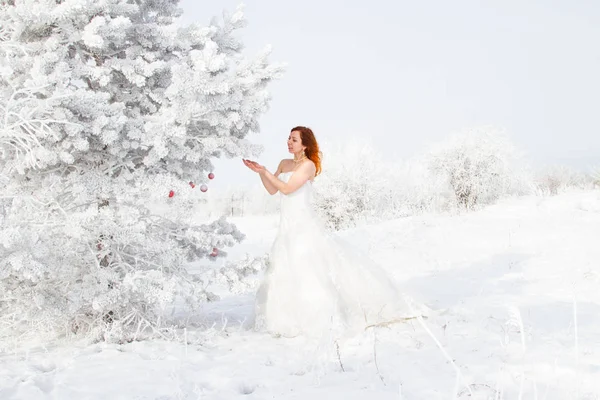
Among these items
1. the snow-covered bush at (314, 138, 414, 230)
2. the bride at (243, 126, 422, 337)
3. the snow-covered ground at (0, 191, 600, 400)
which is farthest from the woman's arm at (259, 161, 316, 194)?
the snow-covered bush at (314, 138, 414, 230)

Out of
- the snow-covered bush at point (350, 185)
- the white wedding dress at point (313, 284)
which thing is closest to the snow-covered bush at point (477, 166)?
the snow-covered bush at point (350, 185)

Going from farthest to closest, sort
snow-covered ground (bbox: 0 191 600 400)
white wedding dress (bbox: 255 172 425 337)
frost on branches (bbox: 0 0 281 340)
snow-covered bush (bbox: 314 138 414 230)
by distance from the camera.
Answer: snow-covered bush (bbox: 314 138 414 230) → white wedding dress (bbox: 255 172 425 337) → frost on branches (bbox: 0 0 281 340) → snow-covered ground (bbox: 0 191 600 400)

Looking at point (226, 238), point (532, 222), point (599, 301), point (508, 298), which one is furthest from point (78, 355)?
point (532, 222)

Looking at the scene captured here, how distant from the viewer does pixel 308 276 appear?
18.5ft

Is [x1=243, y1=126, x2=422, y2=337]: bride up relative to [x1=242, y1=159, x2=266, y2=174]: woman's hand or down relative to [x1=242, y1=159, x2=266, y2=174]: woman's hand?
down

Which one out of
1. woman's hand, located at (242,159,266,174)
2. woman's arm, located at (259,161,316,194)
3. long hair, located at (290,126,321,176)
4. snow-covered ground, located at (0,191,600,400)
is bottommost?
snow-covered ground, located at (0,191,600,400)

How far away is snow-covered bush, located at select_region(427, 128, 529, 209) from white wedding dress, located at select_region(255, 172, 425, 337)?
18.6 meters

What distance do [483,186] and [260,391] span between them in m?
21.8

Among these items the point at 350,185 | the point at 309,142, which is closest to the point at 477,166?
the point at 350,185

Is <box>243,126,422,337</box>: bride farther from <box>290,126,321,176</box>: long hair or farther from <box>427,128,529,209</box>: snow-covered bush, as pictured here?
<box>427,128,529,209</box>: snow-covered bush

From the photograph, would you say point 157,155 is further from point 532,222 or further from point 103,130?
point 532,222

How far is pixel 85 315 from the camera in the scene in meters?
5.47

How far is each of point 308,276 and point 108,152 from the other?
2.52 m

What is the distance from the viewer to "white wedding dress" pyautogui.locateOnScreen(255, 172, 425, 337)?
5.49m
